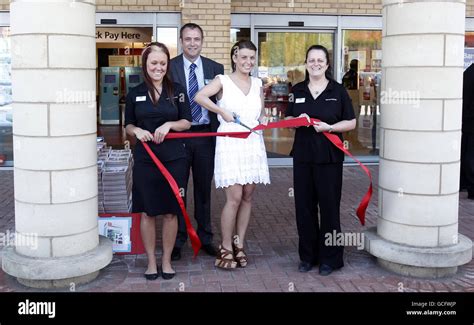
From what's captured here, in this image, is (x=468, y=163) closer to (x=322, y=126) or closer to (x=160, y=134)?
(x=322, y=126)

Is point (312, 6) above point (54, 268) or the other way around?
above

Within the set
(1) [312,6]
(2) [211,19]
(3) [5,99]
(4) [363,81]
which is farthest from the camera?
(4) [363,81]

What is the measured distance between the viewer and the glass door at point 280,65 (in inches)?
427

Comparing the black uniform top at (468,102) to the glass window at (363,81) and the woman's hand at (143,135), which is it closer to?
the glass window at (363,81)

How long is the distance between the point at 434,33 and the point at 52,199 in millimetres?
3329

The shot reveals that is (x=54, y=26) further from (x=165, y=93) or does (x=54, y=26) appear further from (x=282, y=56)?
(x=282, y=56)

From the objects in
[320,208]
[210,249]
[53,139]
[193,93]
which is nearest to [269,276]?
[320,208]

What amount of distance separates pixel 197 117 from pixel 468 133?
457 cm

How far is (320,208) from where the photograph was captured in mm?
5266

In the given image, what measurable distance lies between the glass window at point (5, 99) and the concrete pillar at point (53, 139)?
635 cm

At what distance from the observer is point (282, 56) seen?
35.8 ft

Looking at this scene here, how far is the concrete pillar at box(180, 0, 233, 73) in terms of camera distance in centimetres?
993
